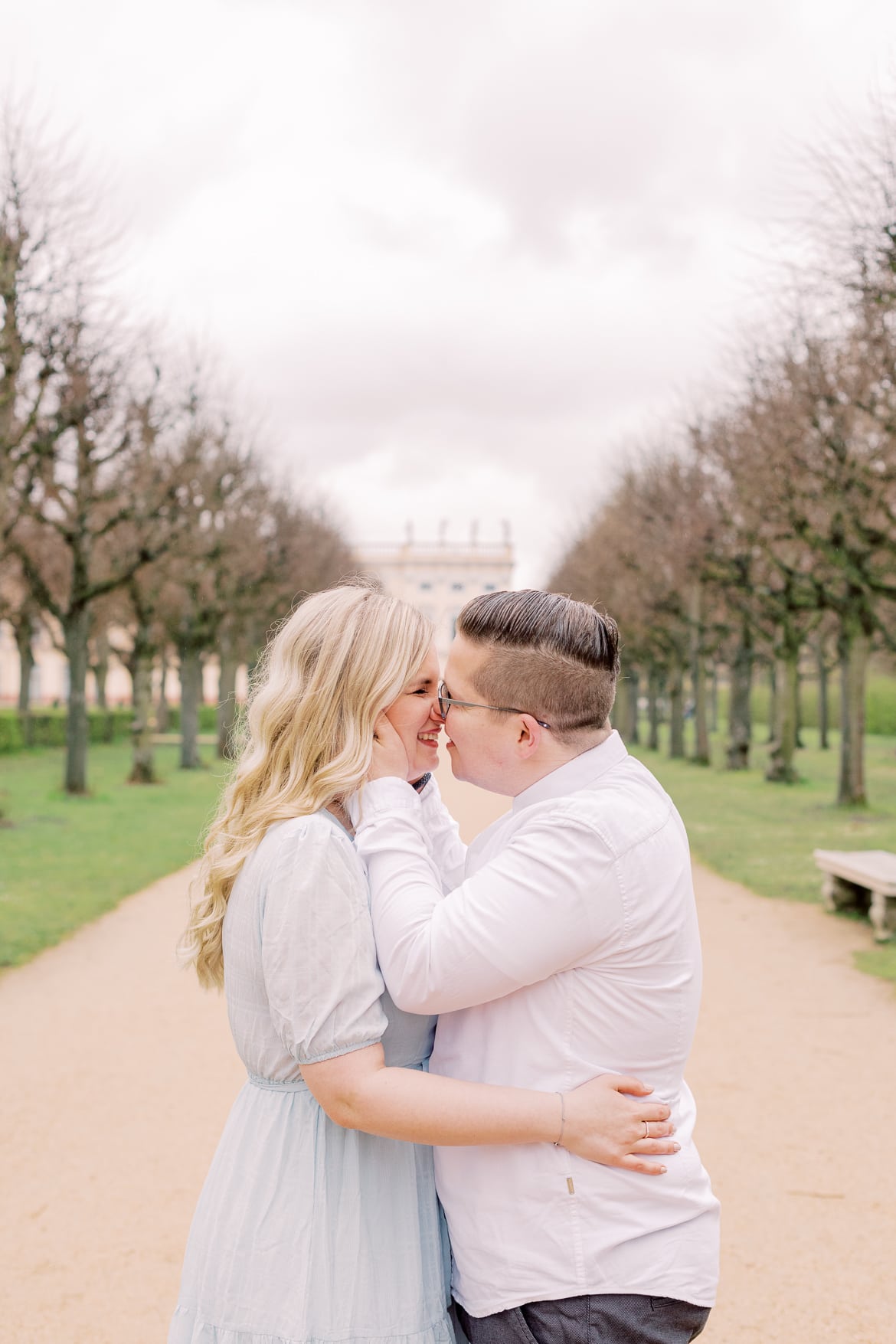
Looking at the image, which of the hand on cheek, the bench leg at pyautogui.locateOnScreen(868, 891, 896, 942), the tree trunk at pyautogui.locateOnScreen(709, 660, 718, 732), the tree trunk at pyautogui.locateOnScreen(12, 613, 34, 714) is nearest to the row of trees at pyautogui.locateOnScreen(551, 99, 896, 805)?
the bench leg at pyautogui.locateOnScreen(868, 891, 896, 942)

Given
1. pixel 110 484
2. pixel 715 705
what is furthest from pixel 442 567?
pixel 110 484

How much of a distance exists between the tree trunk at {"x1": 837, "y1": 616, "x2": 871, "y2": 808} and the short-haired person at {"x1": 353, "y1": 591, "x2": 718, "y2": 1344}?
16.5m

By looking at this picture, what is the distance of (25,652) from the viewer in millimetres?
35281

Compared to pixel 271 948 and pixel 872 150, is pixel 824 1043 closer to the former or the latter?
pixel 271 948

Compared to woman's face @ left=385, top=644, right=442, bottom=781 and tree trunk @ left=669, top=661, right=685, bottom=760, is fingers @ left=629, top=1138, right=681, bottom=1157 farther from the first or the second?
tree trunk @ left=669, top=661, right=685, bottom=760

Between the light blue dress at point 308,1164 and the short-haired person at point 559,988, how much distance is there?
0.21 ft

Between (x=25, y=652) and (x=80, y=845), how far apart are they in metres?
23.8

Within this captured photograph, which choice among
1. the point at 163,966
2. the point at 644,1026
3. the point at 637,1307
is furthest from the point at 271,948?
the point at 163,966

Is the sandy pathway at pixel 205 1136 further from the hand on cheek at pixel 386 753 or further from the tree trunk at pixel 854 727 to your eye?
the tree trunk at pixel 854 727

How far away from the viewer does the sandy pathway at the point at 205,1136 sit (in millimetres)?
3711

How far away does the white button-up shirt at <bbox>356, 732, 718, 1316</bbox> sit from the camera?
1.75 metres

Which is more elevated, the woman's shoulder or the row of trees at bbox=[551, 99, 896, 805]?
the row of trees at bbox=[551, 99, 896, 805]

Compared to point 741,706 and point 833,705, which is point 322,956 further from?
point 833,705

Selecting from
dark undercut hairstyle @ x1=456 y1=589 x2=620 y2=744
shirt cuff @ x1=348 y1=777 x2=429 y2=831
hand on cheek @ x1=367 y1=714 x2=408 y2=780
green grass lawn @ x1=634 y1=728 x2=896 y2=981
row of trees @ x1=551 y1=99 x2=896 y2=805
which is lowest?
green grass lawn @ x1=634 y1=728 x2=896 y2=981
